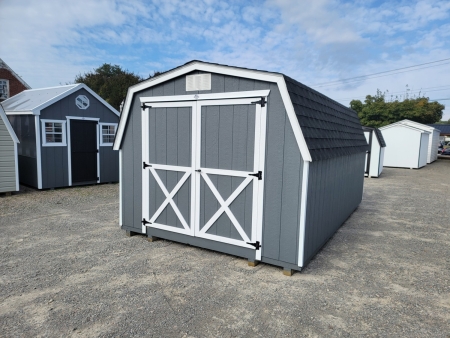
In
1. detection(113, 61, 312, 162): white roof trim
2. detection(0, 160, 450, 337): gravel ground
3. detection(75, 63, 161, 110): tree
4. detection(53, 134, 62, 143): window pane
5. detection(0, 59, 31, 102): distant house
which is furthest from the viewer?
detection(75, 63, 161, 110): tree

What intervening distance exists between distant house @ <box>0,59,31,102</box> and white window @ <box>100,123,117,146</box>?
16.6m

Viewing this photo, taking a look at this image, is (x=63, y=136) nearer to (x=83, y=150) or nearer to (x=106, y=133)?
(x=83, y=150)

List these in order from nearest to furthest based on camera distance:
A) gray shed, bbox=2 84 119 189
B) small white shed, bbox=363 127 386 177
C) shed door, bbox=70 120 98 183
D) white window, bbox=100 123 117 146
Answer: gray shed, bbox=2 84 119 189, shed door, bbox=70 120 98 183, white window, bbox=100 123 117 146, small white shed, bbox=363 127 386 177

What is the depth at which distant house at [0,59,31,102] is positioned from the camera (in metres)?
21.8

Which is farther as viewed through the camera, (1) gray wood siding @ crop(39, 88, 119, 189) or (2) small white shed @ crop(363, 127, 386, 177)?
(2) small white shed @ crop(363, 127, 386, 177)

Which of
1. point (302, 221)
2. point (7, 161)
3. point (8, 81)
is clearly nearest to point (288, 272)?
point (302, 221)

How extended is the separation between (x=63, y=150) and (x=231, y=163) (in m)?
7.07

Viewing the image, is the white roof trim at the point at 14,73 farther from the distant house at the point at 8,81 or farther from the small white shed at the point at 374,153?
the small white shed at the point at 374,153

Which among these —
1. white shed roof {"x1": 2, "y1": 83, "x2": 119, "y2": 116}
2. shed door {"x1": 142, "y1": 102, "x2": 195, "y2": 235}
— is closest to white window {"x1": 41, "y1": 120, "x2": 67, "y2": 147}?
white shed roof {"x1": 2, "y1": 83, "x2": 119, "y2": 116}

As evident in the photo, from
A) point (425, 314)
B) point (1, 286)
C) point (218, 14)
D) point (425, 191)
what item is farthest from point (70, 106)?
point (425, 191)

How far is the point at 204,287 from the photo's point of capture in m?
3.27

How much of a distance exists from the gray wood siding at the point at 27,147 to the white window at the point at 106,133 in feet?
6.46

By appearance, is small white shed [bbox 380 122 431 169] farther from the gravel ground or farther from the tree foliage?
the gravel ground

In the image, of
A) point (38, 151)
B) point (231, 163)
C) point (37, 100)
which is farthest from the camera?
point (37, 100)
